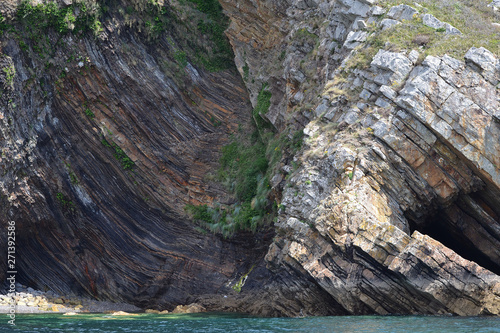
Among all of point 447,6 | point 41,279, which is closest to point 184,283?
point 41,279

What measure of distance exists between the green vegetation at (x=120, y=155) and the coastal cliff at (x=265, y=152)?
0.12m

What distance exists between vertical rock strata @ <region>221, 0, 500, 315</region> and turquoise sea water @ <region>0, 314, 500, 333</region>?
1.17m

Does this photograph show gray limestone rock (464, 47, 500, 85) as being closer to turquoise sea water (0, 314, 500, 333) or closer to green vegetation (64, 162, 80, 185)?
turquoise sea water (0, 314, 500, 333)

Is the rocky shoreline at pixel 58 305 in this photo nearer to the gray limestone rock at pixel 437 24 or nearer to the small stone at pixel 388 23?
the small stone at pixel 388 23

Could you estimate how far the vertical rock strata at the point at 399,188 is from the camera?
18.5 metres

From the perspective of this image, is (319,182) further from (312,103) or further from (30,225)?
(30,225)

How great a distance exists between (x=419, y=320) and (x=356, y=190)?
199 inches

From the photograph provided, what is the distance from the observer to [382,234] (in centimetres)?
1892

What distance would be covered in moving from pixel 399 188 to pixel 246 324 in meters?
7.40

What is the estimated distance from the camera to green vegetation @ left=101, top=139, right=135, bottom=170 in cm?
2834

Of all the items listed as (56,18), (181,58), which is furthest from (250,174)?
(56,18)

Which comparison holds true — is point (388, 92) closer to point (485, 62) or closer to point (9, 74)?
point (485, 62)

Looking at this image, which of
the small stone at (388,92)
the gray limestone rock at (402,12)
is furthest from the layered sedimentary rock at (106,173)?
the gray limestone rock at (402,12)

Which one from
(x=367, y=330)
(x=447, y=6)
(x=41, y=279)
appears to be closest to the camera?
(x=367, y=330)
